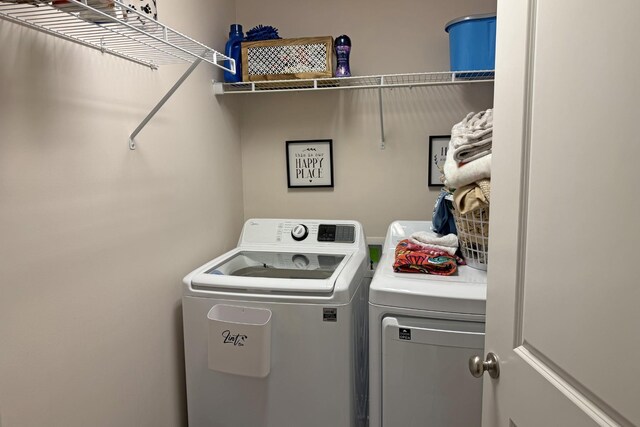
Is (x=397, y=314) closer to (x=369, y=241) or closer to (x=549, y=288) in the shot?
(x=549, y=288)

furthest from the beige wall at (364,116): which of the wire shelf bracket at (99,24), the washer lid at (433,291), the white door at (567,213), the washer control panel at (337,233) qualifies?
the white door at (567,213)

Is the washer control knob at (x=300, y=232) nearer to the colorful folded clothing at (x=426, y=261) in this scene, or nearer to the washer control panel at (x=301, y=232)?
the washer control panel at (x=301, y=232)

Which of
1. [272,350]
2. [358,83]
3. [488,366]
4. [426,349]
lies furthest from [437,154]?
[488,366]

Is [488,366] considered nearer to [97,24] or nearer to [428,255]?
[428,255]

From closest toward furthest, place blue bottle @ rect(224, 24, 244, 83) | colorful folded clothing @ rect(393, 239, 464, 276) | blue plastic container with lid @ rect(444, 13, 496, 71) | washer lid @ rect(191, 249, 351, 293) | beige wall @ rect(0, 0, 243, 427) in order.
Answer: beige wall @ rect(0, 0, 243, 427), colorful folded clothing @ rect(393, 239, 464, 276), washer lid @ rect(191, 249, 351, 293), blue plastic container with lid @ rect(444, 13, 496, 71), blue bottle @ rect(224, 24, 244, 83)

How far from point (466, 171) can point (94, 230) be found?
1150mm

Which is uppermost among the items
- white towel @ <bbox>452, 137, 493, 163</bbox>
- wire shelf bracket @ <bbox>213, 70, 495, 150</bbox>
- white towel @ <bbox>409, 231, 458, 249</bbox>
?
wire shelf bracket @ <bbox>213, 70, 495, 150</bbox>

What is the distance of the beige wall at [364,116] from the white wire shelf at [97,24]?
1042mm

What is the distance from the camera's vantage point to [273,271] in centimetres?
196

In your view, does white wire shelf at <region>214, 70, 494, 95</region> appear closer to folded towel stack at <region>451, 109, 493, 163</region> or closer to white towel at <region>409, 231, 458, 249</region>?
folded towel stack at <region>451, 109, 493, 163</region>

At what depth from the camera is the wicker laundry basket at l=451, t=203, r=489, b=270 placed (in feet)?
4.55

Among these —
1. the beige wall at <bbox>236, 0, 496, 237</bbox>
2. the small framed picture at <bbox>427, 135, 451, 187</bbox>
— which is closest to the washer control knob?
the beige wall at <bbox>236, 0, 496, 237</bbox>

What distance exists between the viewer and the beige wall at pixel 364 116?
88.2 inches

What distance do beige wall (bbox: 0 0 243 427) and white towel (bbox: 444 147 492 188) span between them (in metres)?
1.07
